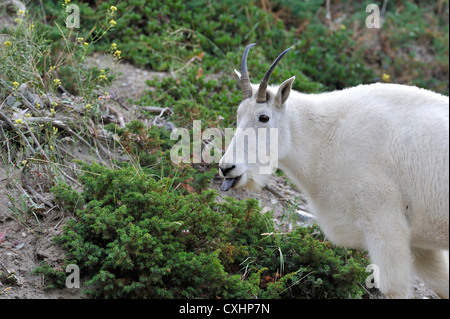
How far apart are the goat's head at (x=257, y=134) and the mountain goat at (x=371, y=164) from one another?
0.01 metres

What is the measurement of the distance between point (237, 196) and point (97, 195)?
2.19m

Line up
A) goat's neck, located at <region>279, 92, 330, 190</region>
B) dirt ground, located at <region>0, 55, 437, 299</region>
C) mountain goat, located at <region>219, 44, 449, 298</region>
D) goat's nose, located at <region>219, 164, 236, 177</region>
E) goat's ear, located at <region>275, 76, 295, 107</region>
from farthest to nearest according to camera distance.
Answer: goat's neck, located at <region>279, 92, 330, 190</region>
goat's ear, located at <region>275, 76, 295, 107</region>
goat's nose, located at <region>219, 164, 236, 177</region>
dirt ground, located at <region>0, 55, 437, 299</region>
mountain goat, located at <region>219, 44, 449, 298</region>

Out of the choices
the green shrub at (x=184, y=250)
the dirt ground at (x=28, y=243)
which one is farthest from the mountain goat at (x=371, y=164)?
the dirt ground at (x=28, y=243)

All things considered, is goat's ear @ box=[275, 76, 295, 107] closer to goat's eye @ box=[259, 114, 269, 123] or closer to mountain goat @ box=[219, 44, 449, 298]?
mountain goat @ box=[219, 44, 449, 298]

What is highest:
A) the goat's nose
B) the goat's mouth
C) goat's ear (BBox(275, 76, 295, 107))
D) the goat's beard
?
goat's ear (BBox(275, 76, 295, 107))

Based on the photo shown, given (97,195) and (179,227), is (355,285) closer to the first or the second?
(179,227)

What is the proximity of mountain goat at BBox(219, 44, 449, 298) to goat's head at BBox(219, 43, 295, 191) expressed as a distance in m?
0.01

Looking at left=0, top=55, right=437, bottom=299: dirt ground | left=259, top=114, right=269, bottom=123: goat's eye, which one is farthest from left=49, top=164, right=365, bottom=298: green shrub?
left=259, top=114, right=269, bottom=123: goat's eye

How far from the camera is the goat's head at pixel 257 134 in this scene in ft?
17.1

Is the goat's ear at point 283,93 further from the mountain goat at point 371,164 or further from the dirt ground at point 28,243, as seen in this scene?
the dirt ground at point 28,243

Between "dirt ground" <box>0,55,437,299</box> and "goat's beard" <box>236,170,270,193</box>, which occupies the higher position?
"goat's beard" <box>236,170,270,193</box>

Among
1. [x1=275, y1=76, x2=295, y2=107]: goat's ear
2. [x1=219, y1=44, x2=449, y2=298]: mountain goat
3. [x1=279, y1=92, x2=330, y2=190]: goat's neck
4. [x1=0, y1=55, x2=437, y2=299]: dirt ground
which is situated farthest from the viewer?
[x1=279, y1=92, x2=330, y2=190]: goat's neck

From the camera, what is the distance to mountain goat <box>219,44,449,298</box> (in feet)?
15.9
